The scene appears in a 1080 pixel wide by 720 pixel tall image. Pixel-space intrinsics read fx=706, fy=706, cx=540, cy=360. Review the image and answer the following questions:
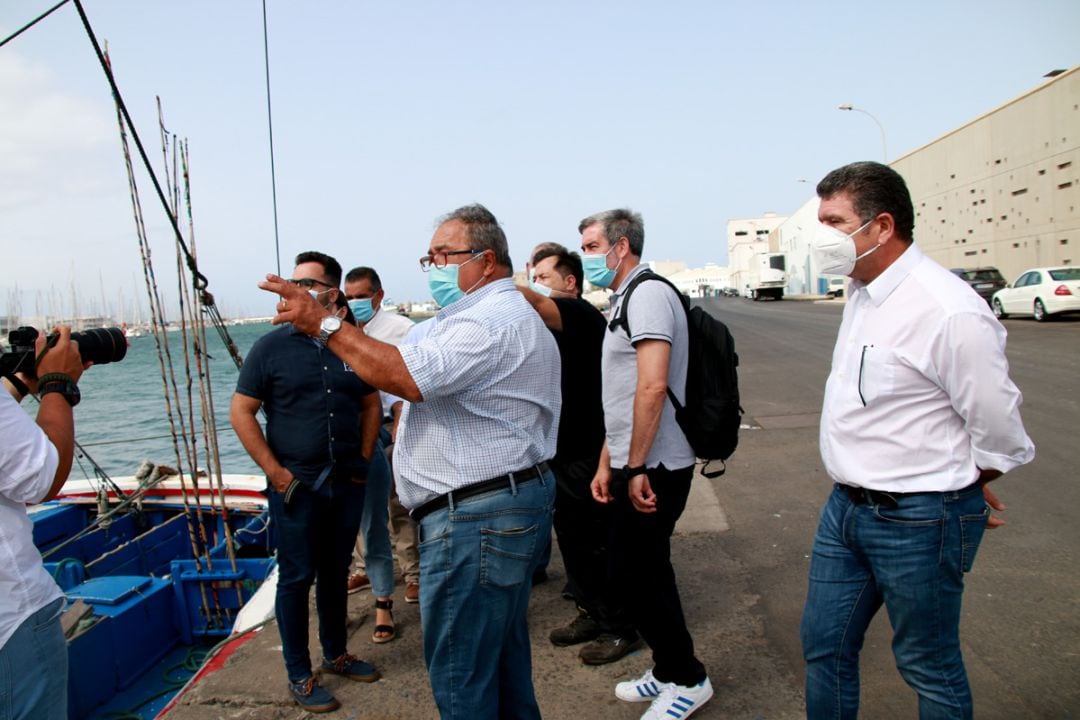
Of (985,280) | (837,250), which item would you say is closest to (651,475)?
(837,250)

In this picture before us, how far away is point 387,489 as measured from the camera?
14.5 feet

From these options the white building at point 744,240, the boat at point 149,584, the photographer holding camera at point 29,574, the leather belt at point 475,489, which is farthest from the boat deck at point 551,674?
the white building at point 744,240

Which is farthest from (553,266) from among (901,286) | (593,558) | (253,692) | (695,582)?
(253,692)

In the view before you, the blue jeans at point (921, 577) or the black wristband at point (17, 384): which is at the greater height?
the black wristband at point (17, 384)

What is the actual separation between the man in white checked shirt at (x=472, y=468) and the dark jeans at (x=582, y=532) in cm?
136

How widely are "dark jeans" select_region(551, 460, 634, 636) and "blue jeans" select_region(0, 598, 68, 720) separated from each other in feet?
7.41

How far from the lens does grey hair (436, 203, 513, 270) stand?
7.86 feet

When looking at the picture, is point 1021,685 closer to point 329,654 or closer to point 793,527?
point 793,527

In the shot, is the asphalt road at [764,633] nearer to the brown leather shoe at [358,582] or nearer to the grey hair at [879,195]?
the brown leather shoe at [358,582]

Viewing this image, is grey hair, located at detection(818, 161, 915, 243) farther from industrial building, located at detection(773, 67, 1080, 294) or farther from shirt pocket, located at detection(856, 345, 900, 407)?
industrial building, located at detection(773, 67, 1080, 294)

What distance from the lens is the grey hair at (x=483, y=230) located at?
239cm

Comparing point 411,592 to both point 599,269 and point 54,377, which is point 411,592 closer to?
point 599,269

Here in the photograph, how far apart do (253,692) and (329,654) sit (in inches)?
15.4

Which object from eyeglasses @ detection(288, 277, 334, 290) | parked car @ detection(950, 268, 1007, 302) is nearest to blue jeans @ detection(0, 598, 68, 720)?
eyeglasses @ detection(288, 277, 334, 290)
